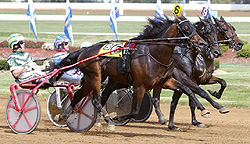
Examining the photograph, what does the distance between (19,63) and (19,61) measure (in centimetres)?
3

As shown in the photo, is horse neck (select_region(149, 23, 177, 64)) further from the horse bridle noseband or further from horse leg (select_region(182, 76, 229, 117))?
horse leg (select_region(182, 76, 229, 117))

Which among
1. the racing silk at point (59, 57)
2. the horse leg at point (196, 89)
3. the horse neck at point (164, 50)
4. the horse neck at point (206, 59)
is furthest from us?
the horse neck at point (206, 59)

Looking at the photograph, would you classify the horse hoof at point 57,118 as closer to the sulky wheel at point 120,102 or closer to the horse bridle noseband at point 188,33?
the sulky wheel at point 120,102

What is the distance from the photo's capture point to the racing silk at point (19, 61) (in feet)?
23.6

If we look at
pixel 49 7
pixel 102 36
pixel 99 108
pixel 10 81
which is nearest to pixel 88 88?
A: pixel 99 108

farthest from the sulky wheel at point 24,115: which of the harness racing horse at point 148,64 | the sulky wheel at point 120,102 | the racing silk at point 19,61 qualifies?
the sulky wheel at point 120,102

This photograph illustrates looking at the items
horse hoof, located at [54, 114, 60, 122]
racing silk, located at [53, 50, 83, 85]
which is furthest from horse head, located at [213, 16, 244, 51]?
horse hoof, located at [54, 114, 60, 122]

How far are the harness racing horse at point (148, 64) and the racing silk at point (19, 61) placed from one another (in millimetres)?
852

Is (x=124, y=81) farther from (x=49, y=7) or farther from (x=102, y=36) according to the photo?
(x=49, y=7)

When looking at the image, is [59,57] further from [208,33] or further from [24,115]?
[208,33]

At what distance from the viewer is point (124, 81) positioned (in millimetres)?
6887

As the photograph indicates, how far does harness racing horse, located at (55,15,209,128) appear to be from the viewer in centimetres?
656

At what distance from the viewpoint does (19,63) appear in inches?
285

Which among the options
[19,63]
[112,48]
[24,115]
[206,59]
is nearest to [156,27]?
[112,48]
